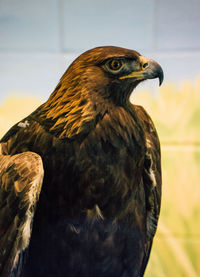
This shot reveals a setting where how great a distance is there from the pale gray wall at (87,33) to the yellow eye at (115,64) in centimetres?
23

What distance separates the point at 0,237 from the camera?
0.91 m

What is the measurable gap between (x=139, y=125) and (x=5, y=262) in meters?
0.58

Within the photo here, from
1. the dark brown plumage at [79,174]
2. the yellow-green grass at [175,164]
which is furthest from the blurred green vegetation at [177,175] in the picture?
the dark brown plumage at [79,174]

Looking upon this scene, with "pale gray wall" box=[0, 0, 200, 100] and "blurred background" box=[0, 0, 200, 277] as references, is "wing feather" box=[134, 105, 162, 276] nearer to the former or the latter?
"blurred background" box=[0, 0, 200, 277]

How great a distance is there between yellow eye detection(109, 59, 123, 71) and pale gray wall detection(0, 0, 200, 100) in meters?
0.23

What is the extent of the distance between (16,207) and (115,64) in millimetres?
508

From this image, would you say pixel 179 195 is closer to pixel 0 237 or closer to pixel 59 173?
pixel 59 173

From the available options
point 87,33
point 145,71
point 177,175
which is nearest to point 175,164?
point 177,175

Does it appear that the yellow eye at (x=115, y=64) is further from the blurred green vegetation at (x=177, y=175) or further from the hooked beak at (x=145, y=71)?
the blurred green vegetation at (x=177, y=175)

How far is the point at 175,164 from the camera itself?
3.92 ft

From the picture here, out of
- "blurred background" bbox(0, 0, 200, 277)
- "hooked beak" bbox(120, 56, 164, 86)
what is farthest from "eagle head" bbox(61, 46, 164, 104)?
"blurred background" bbox(0, 0, 200, 277)

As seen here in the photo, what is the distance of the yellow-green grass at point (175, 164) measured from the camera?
116 centimetres

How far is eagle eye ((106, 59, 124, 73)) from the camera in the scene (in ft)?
3.03

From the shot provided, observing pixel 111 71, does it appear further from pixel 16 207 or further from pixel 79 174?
pixel 16 207
